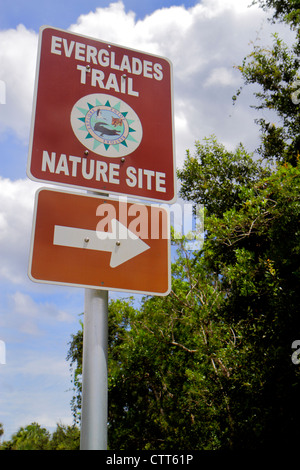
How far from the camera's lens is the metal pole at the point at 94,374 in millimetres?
1601

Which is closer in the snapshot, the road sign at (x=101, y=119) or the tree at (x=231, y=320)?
the road sign at (x=101, y=119)

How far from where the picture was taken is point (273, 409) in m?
6.03

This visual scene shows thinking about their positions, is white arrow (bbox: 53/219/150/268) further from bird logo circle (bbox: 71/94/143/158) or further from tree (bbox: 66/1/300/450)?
tree (bbox: 66/1/300/450)

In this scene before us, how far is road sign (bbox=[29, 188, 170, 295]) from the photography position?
187 cm

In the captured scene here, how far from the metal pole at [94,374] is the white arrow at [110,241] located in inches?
7.8

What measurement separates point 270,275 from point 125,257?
216 inches

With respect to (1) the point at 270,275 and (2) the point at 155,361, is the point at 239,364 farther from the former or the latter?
(2) the point at 155,361

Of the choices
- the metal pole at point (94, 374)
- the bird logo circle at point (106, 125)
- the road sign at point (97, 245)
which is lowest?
the metal pole at point (94, 374)

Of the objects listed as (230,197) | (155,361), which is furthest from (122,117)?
(155,361)

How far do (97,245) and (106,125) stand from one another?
2.18ft

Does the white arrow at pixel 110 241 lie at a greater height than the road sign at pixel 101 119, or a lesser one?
lesser

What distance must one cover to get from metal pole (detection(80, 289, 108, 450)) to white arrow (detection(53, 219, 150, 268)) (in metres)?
0.20

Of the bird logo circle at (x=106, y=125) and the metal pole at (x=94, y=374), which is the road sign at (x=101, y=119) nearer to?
the bird logo circle at (x=106, y=125)

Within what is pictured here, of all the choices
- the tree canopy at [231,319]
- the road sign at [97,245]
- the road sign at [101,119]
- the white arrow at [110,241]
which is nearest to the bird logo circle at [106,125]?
the road sign at [101,119]
